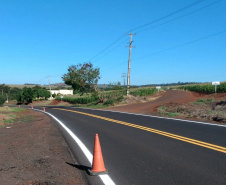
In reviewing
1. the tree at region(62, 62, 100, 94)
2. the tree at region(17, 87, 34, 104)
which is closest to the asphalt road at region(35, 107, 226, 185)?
the tree at region(62, 62, 100, 94)

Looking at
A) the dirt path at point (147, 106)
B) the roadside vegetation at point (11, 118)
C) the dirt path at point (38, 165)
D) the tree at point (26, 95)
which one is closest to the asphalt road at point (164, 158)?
the dirt path at point (38, 165)

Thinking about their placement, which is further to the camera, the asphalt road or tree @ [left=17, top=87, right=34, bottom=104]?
tree @ [left=17, top=87, right=34, bottom=104]

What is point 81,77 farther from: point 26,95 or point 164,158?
point 26,95

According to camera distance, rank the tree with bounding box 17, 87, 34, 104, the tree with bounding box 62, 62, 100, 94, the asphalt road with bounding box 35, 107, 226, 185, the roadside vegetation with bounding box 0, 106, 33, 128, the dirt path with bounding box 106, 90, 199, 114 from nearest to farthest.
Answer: the asphalt road with bounding box 35, 107, 226, 185 < the roadside vegetation with bounding box 0, 106, 33, 128 < the dirt path with bounding box 106, 90, 199, 114 < the tree with bounding box 62, 62, 100, 94 < the tree with bounding box 17, 87, 34, 104

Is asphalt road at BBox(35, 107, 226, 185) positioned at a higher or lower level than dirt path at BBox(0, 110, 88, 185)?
higher

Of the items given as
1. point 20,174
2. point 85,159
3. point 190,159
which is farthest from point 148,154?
point 20,174

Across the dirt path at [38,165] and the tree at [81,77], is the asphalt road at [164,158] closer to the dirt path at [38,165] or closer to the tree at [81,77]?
the dirt path at [38,165]

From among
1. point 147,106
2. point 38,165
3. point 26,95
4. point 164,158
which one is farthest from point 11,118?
point 26,95

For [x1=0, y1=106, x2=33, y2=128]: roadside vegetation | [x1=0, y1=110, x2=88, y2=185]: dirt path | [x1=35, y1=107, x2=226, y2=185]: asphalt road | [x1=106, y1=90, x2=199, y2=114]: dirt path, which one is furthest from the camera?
[x1=106, y1=90, x2=199, y2=114]: dirt path

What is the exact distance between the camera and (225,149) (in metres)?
8.00

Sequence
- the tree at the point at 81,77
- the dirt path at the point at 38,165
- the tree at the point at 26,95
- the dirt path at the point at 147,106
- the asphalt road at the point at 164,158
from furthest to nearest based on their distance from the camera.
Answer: the tree at the point at 26,95 → the tree at the point at 81,77 → the dirt path at the point at 147,106 → the dirt path at the point at 38,165 → the asphalt road at the point at 164,158

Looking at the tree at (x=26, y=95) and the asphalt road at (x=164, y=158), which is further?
the tree at (x=26, y=95)

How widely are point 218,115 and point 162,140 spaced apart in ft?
26.8

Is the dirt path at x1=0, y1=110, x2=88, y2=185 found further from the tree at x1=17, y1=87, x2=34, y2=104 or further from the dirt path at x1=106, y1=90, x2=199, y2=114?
the tree at x1=17, y1=87, x2=34, y2=104
